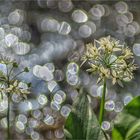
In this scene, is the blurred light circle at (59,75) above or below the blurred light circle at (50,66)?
below

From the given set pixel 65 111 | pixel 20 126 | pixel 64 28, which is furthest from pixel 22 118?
pixel 64 28

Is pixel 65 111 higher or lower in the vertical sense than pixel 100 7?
lower

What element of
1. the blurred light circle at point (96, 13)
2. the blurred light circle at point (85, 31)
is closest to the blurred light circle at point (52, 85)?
the blurred light circle at point (85, 31)

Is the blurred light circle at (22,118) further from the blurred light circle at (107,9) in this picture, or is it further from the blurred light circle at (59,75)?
the blurred light circle at (107,9)

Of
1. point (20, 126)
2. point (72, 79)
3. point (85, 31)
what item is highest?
point (85, 31)

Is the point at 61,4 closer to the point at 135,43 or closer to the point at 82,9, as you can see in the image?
the point at 82,9

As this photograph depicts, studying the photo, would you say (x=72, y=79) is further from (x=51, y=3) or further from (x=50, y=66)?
(x=51, y=3)
